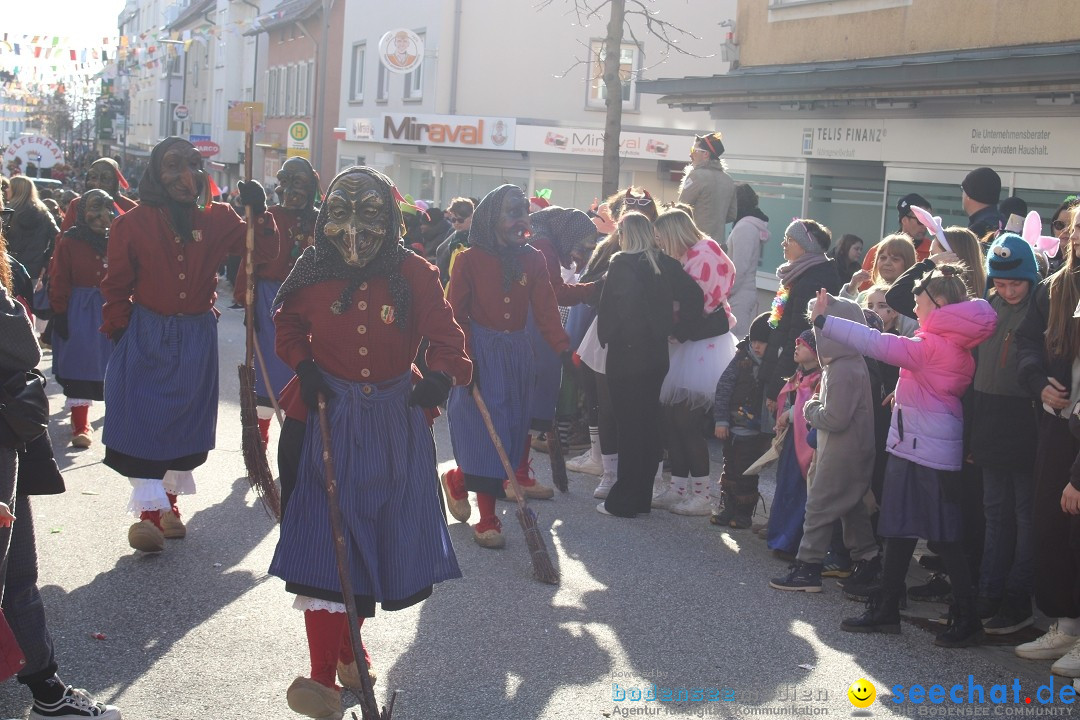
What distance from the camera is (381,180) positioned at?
4969 millimetres

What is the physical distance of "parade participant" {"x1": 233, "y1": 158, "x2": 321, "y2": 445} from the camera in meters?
8.59

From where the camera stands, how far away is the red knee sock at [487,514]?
7.33 metres

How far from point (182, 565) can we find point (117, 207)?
11.8 ft

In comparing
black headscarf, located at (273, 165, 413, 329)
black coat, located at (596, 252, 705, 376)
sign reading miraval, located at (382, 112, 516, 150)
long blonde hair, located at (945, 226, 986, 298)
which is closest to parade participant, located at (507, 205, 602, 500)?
black coat, located at (596, 252, 705, 376)

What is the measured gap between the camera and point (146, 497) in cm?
677

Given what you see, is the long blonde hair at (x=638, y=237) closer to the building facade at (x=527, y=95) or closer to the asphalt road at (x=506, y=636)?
the asphalt road at (x=506, y=636)

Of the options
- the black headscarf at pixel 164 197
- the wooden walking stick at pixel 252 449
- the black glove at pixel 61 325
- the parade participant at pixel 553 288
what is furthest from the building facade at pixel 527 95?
the black headscarf at pixel 164 197

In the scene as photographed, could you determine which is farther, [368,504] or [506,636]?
[506,636]

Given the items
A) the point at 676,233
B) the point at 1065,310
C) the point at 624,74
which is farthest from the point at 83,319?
the point at 624,74

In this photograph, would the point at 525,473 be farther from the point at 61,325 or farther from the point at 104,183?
the point at 104,183

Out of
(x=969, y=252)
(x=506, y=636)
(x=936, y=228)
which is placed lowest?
(x=506, y=636)

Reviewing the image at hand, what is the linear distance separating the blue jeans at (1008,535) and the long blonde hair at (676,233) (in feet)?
9.33

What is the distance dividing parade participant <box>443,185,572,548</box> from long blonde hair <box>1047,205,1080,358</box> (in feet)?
9.53

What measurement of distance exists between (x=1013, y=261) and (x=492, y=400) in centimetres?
290
